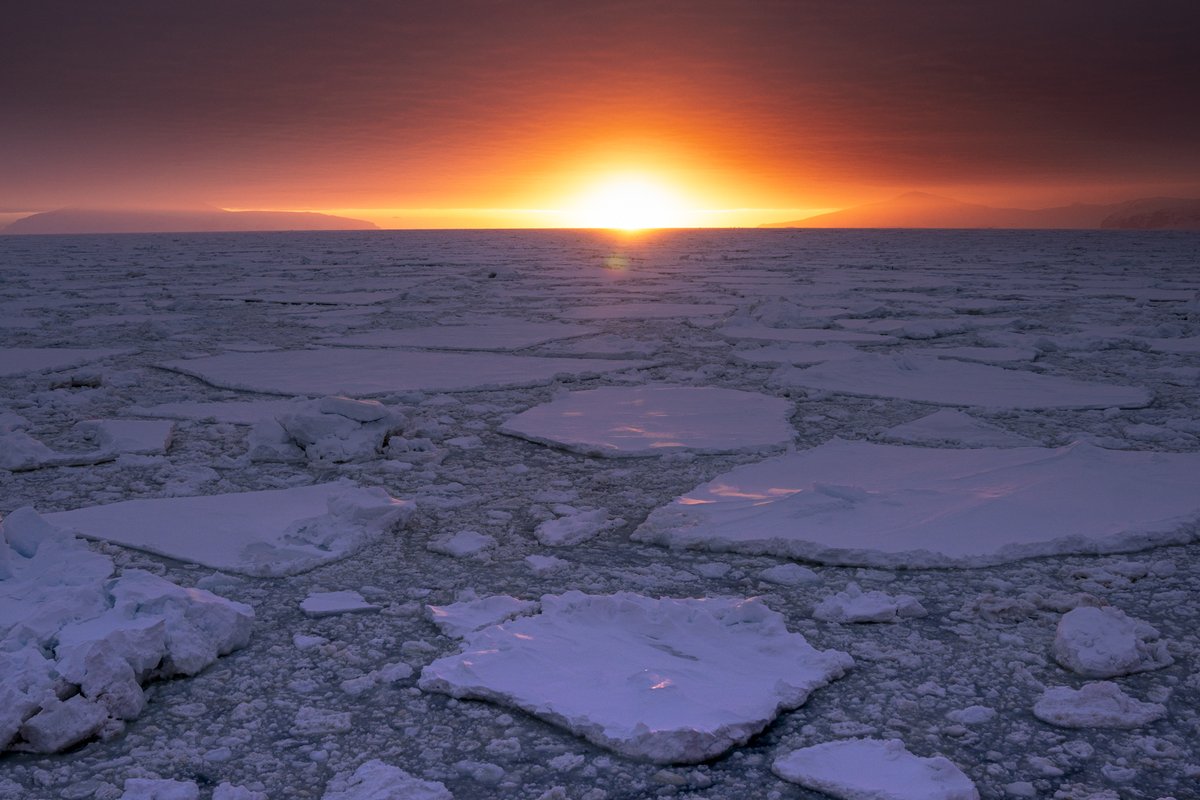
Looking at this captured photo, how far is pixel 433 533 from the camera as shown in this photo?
7.00 ft

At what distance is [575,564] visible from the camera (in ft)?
6.39

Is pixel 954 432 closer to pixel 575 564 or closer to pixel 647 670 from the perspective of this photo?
pixel 575 564

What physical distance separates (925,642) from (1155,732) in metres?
0.36

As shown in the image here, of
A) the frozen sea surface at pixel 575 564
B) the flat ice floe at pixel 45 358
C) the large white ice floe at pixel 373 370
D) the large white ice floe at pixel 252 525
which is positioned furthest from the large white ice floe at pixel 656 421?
the flat ice floe at pixel 45 358

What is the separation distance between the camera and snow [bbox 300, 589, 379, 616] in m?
1.69

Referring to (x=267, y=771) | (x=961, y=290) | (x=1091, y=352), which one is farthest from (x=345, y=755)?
(x=961, y=290)

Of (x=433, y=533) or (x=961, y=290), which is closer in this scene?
(x=433, y=533)

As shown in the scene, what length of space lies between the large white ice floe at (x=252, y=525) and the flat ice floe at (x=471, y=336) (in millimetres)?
2820

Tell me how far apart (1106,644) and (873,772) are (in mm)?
542

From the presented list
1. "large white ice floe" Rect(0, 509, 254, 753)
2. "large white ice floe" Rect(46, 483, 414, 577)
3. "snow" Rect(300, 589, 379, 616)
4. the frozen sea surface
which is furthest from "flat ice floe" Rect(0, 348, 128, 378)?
"snow" Rect(300, 589, 379, 616)

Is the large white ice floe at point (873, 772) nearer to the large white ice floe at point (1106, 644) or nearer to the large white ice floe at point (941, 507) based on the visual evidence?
the large white ice floe at point (1106, 644)

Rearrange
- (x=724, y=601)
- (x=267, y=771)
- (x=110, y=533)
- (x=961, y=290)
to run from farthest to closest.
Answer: (x=961, y=290)
(x=110, y=533)
(x=724, y=601)
(x=267, y=771)

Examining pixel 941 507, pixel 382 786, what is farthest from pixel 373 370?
pixel 382 786

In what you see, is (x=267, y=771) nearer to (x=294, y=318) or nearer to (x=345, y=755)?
(x=345, y=755)
